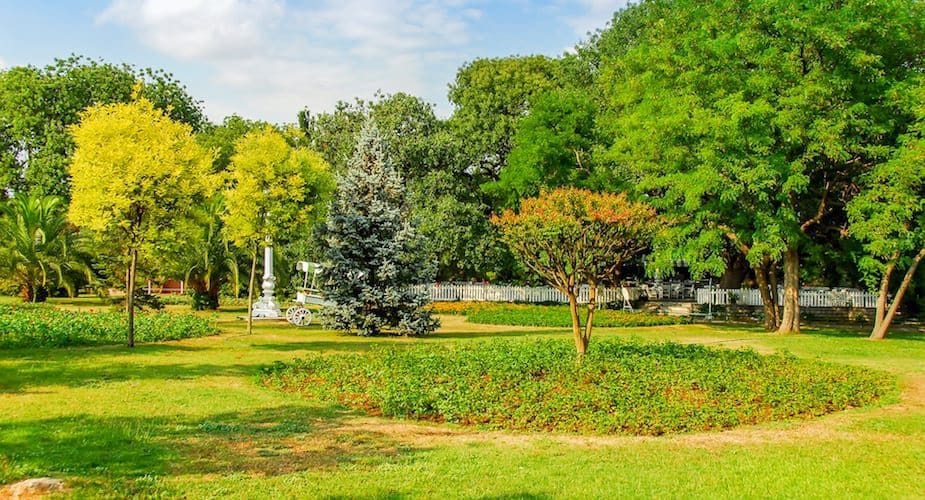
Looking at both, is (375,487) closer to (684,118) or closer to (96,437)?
(96,437)

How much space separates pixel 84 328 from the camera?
59.0 ft

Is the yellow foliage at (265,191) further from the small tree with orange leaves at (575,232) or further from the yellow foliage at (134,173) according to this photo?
the small tree with orange leaves at (575,232)

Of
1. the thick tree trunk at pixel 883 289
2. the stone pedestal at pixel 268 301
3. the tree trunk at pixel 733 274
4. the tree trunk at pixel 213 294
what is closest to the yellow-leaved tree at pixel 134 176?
the stone pedestal at pixel 268 301

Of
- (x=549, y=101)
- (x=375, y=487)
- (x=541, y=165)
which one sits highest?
(x=549, y=101)

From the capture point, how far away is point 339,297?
70.1 feet

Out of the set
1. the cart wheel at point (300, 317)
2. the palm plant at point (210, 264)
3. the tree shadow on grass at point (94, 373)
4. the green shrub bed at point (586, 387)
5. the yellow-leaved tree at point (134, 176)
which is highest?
the yellow-leaved tree at point (134, 176)

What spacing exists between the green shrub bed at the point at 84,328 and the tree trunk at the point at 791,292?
1709 cm

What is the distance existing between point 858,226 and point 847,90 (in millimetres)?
3794

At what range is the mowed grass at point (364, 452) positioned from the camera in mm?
6480

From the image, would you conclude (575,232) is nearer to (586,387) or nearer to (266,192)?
(586,387)

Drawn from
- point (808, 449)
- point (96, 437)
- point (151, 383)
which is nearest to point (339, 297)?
point (151, 383)

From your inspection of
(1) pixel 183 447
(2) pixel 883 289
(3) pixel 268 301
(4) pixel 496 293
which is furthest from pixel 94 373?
(4) pixel 496 293

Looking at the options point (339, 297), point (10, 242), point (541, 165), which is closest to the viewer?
point (339, 297)

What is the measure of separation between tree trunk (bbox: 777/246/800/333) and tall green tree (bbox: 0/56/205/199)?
3015cm
